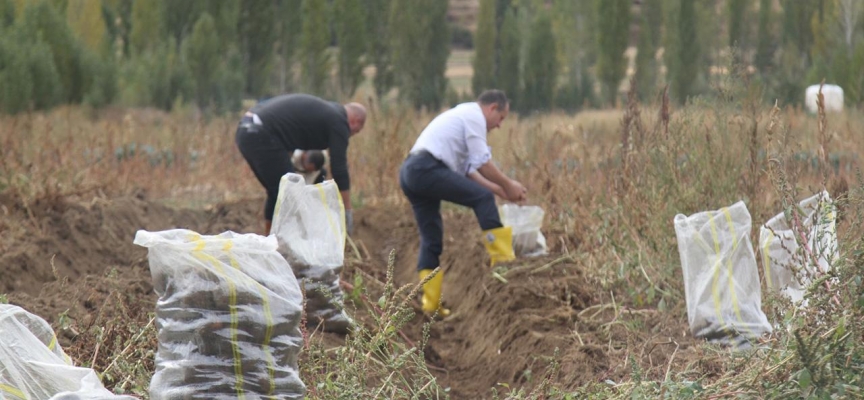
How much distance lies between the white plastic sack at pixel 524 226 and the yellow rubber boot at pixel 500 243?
0.46 m

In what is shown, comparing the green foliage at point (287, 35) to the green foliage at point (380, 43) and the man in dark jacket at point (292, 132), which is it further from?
the man in dark jacket at point (292, 132)

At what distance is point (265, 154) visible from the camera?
7449 mm

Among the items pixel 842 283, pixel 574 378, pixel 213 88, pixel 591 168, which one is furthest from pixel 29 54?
pixel 842 283

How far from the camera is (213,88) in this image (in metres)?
28.0

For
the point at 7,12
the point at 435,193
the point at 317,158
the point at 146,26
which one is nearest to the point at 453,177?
the point at 435,193

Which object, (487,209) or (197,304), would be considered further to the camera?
(487,209)

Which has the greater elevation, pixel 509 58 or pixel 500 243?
pixel 500 243

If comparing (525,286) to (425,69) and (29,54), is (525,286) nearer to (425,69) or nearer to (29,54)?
(29,54)

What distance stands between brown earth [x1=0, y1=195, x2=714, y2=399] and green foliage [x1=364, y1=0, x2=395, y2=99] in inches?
901

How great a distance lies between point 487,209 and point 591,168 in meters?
1.86

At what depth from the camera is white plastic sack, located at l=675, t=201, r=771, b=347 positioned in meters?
4.86

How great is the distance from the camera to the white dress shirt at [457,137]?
22.6ft

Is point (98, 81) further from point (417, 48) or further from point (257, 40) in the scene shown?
point (417, 48)

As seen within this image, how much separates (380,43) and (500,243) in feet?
87.9
